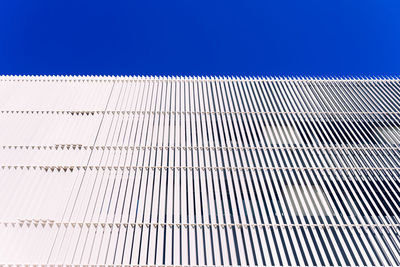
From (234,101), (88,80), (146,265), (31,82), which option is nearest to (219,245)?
(146,265)

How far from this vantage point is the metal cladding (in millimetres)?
6570

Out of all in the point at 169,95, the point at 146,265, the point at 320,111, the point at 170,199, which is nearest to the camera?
the point at 146,265

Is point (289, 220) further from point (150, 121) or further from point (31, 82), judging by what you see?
point (31, 82)

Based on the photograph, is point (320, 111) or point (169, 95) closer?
point (320, 111)

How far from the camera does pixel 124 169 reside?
28.5 feet

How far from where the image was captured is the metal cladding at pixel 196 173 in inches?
259

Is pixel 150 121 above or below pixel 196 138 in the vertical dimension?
above

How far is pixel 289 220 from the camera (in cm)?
721

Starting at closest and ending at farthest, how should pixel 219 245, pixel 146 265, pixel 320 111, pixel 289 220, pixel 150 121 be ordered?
pixel 146 265, pixel 219 245, pixel 289 220, pixel 150 121, pixel 320 111

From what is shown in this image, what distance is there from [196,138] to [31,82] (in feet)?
25.5

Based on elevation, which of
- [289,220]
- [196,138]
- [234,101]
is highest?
[234,101]

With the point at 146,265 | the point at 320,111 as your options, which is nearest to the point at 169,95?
the point at 320,111

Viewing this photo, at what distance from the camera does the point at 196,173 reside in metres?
8.62

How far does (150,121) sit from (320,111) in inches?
238
